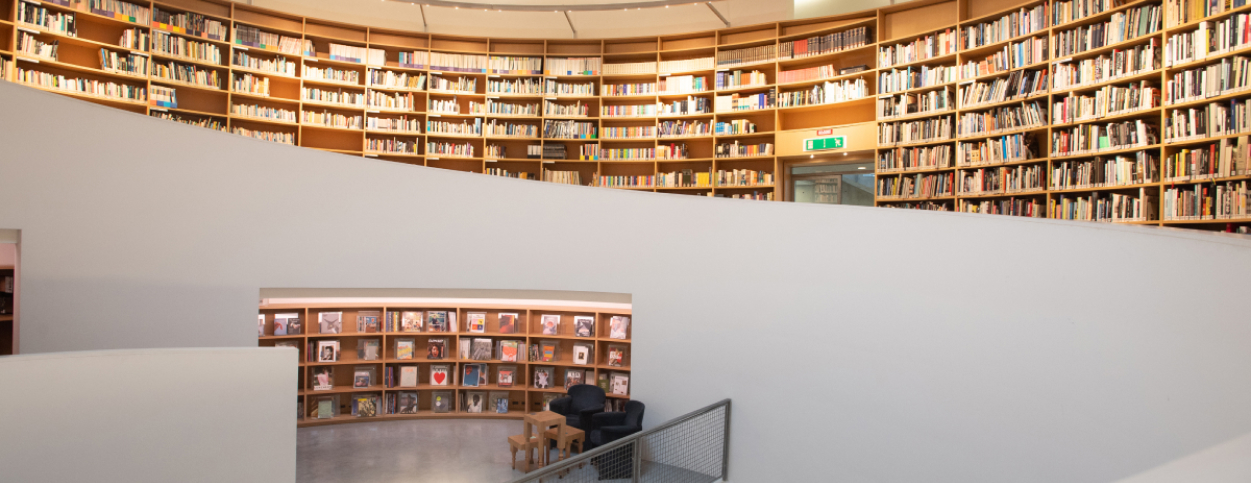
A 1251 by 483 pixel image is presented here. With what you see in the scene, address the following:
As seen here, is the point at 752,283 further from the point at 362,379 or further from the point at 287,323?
the point at 287,323

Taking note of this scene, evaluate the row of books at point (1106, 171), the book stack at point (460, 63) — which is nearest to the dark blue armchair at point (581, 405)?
the book stack at point (460, 63)

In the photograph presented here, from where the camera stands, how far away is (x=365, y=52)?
851 cm

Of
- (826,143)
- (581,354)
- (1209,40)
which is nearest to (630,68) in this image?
(826,143)

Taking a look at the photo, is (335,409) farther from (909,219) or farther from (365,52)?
(909,219)

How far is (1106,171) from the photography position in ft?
18.5

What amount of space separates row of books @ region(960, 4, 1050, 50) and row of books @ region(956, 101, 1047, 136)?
2.29ft

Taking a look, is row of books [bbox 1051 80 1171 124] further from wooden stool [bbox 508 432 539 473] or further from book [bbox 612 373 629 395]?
wooden stool [bbox 508 432 539 473]

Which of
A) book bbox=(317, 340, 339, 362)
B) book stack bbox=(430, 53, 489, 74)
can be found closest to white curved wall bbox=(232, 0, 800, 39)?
book stack bbox=(430, 53, 489, 74)

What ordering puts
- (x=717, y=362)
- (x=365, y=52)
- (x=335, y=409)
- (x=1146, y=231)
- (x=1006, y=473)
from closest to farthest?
(x=1146, y=231) → (x=1006, y=473) → (x=717, y=362) → (x=335, y=409) → (x=365, y=52)

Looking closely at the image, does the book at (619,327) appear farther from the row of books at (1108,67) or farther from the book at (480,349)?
the row of books at (1108,67)

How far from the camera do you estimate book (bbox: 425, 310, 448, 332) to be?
7188mm

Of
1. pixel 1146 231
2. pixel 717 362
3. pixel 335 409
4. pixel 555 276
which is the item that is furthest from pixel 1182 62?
pixel 335 409

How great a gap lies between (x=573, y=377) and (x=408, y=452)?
1.87 metres

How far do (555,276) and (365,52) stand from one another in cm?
494
